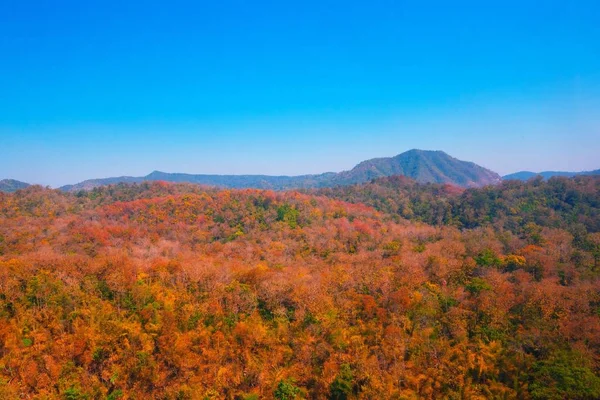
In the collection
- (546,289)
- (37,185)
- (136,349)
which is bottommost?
(136,349)

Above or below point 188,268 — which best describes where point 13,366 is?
below

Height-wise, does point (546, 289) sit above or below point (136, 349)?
above

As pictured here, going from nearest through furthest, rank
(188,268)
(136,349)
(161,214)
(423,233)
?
1. (136,349)
2. (188,268)
3. (423,233)
4. (161,214)

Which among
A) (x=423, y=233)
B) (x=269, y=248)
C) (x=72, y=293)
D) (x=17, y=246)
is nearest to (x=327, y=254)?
(x=269, y=248)

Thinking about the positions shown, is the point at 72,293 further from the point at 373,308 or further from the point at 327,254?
the point at 327,254

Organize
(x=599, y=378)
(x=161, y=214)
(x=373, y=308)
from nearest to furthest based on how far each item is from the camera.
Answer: (x=599, y=378) → (x=373, y=308) → (x=161, y=214)

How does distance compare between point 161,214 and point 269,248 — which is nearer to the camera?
point 269,248

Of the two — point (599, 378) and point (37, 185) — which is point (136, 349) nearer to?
point (599, 378)

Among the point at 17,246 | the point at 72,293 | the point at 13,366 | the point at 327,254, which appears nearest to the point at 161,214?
the point at 17,246

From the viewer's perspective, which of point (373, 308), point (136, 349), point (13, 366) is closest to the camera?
point (13, 366)
